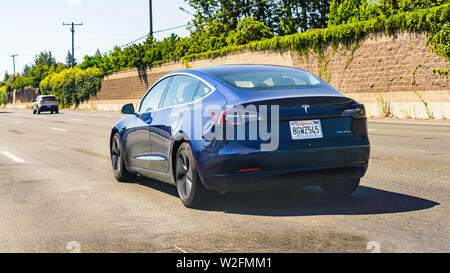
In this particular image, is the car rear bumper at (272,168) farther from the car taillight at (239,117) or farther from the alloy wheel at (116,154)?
the alloy wheel at (116,154)

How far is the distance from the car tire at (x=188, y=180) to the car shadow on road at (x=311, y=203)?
0.14m

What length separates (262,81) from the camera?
6.73 m

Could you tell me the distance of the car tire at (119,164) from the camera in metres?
8.77

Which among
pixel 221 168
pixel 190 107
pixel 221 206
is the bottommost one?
pixel 221 206

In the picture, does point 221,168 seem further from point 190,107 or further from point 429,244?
point 429,244

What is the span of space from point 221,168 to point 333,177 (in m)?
1.18

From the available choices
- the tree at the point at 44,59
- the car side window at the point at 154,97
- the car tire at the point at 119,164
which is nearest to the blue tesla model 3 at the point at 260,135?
the car side window at the point at 154,97

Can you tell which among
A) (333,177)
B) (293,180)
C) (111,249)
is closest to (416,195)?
(333,177)

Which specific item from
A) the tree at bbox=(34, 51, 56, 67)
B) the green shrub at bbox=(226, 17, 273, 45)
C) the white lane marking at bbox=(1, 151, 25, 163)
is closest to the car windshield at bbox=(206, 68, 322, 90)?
the white lane marking at bbox=(1, 151, 25, 163)

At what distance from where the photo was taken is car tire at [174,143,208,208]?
629cm

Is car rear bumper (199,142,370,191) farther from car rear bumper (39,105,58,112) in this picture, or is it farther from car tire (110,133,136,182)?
car rear bumper (39,105,58,112)

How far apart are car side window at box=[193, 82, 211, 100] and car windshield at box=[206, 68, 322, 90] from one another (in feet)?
0.60

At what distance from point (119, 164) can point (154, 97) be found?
4.55 feet

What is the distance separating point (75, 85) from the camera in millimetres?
71375
